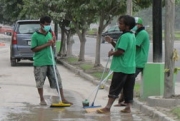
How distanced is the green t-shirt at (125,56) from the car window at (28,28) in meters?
10.5

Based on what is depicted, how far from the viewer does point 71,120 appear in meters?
8.65

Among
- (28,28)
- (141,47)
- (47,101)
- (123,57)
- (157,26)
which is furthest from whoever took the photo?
(28,28)

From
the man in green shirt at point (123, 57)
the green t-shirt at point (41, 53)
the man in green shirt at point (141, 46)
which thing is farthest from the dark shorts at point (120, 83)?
the green t-shirt at point (41, 53)

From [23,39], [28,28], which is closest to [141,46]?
[23,39]

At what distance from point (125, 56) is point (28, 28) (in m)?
10.8

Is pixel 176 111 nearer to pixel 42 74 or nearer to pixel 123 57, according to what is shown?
pixel 123 57

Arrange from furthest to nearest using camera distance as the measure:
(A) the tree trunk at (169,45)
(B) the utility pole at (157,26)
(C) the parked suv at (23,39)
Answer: (C) the parked suv at (23,39), (B) the utility pole at (157,26), (A) the tree trunk at (169,45)

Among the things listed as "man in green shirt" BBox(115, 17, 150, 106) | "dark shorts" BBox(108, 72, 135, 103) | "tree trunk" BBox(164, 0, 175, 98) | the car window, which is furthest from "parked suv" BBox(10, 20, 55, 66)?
"dark shorts" BBox(108, 72, 135, 103)

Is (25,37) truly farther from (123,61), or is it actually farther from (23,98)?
(123,61)

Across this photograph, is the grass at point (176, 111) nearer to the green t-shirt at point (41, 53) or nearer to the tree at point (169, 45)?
the tree at point (169, 45)

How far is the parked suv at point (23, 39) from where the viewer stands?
19156 millimetres

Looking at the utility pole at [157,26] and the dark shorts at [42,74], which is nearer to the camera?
the dark shorts at [42,74]

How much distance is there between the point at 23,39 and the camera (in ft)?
62.9

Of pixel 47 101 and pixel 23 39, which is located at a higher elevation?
pixel 23 39
